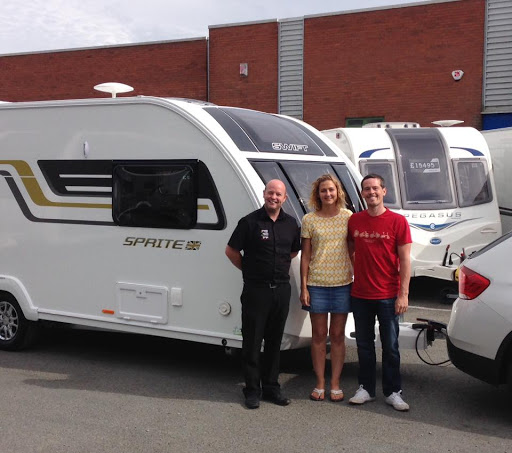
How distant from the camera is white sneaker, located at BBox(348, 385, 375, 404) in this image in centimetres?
549

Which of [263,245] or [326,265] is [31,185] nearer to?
[263,245]

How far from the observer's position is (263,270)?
5383 millimetres

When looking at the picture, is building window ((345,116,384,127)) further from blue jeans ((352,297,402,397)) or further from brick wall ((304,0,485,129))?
blue jeans ((352,297,402,397))

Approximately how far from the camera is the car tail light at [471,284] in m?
5.11

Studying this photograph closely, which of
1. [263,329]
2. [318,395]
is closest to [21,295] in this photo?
[263,329]

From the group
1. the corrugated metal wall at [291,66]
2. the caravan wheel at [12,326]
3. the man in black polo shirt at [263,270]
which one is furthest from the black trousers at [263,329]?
the corrugated metal wall at [291,66]

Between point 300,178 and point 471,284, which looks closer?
point 471,284

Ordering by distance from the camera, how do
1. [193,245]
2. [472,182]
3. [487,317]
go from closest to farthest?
[487,317] → [193,245] → [472,182]

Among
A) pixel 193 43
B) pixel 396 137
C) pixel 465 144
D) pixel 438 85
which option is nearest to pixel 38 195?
pixel 396 137

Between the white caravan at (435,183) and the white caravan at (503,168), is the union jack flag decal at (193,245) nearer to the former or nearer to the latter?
the white caravan at (435,183)

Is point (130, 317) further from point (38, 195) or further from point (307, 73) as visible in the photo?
point (307, 73)

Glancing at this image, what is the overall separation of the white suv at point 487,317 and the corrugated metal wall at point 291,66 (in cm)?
1589

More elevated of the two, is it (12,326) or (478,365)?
(478,365)

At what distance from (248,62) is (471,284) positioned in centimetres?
1689
